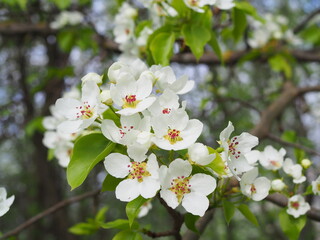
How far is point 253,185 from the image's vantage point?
3.91 feet

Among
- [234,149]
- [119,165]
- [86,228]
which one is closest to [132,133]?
[119,165]

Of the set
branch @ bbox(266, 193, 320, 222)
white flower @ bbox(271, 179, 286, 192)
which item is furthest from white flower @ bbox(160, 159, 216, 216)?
branch @ bbox(266, 193, 320, 222)

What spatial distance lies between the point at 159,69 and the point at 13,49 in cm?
358

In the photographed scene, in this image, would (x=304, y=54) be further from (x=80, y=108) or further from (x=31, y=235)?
(x=31, y=235)

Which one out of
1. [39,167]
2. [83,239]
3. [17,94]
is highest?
[17,94]

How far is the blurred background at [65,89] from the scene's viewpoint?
317cm

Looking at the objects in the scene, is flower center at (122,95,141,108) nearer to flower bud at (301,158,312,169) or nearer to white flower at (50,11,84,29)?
flower bud at (301,158,312,169)

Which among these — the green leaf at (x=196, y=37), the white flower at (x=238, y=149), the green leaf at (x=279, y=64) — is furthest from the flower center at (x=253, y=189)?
the green leaf at (x=279, y=64)

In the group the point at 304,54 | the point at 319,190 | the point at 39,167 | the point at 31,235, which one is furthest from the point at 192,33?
the point at 31,235

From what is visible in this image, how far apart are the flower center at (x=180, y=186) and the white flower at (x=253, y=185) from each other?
25 cm

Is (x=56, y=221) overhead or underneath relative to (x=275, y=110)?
underneath

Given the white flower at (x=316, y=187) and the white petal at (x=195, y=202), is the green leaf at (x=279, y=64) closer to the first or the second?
the white flower at (x=316, y=187)

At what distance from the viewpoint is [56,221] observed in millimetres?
4121

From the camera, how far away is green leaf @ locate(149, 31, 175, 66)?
1539mm
